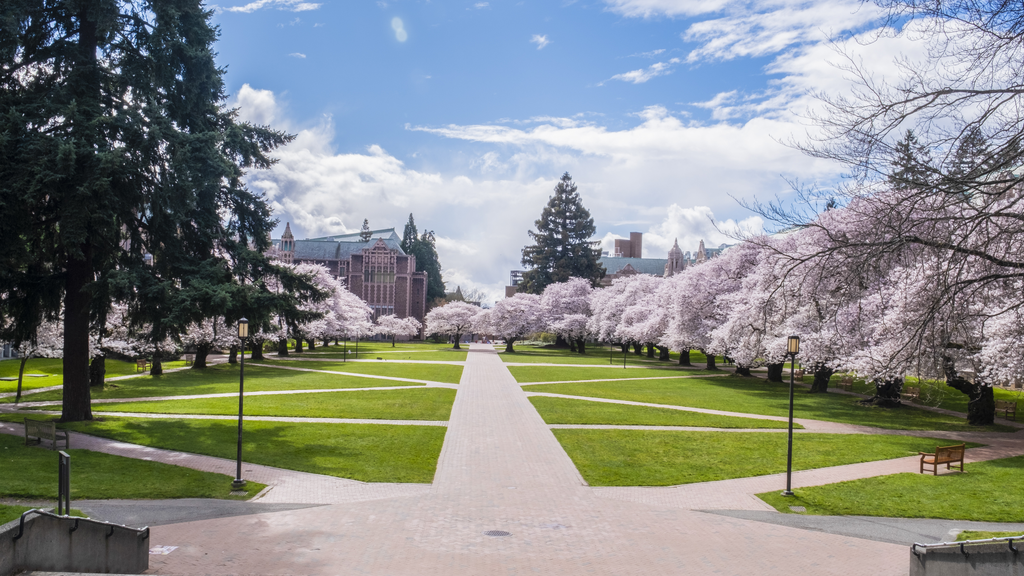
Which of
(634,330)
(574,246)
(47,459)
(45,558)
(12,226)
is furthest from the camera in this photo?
(574,246)

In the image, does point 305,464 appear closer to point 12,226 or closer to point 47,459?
point 47,459

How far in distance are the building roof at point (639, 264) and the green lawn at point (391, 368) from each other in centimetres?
8341

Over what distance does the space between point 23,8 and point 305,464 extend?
14.2 m

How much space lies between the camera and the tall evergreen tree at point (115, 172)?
16609mm

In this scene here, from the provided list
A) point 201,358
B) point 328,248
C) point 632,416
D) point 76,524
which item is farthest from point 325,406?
point 328,248

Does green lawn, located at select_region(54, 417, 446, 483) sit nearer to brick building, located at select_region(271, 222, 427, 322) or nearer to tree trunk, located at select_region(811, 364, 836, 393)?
tree trunk, located at select_region(811, 364, 836, 393)

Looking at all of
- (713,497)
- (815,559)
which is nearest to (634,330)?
(713,497)

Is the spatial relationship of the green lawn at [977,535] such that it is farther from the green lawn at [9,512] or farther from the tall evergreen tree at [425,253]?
the tall evergreen tree at [425,253]

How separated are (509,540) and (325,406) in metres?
16.1

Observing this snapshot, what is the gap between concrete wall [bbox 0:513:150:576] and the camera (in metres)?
6.51

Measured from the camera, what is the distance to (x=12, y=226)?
53.8 feet

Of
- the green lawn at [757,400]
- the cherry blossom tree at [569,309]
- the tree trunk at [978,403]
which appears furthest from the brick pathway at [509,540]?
the cherry blossom tree at [569,309]

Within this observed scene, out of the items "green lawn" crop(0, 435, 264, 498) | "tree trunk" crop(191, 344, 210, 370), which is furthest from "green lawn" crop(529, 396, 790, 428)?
"tree trunk" crop(191, 344, 210, 370)

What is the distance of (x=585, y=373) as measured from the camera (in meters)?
43.3
